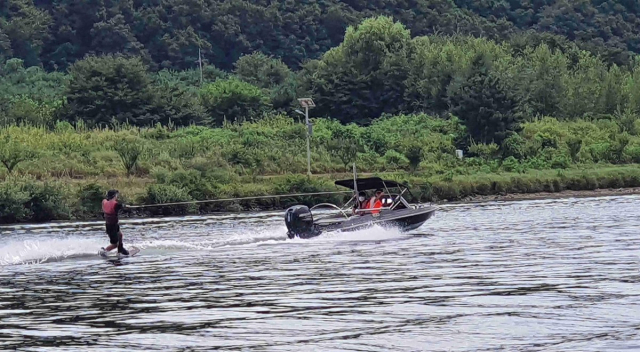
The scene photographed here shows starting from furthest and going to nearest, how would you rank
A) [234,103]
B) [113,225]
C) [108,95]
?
[234,103] → [108,95] → [113,225]

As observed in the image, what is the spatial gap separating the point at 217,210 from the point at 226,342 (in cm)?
3912

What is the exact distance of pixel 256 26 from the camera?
118875 mm

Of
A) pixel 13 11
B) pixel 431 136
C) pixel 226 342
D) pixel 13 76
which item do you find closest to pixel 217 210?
pixel 431 136

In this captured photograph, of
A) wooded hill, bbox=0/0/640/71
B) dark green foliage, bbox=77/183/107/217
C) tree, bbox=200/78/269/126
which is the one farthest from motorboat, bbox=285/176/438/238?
wooded hill, bbox=0/0/640/71

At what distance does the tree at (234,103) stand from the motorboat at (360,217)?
4873cm

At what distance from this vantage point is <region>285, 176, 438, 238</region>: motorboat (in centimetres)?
3506

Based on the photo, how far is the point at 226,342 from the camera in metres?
17.7

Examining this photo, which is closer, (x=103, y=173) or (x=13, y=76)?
(x=103, y=173)

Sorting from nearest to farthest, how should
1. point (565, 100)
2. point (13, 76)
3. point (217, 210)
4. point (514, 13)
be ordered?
1. point (217, 210)
2. point (565, 100)
3. point (13, 76)
4. point (514, 13)

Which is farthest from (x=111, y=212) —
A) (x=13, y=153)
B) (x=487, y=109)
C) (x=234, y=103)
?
(x=234, y=103)

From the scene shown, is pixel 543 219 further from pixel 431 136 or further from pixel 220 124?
pixel 220 124

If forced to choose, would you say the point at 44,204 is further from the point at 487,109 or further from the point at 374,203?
the point at 487,109

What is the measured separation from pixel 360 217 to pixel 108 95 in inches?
1848

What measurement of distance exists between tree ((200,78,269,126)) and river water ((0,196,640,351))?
48.9 m
